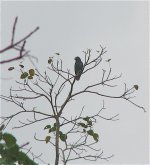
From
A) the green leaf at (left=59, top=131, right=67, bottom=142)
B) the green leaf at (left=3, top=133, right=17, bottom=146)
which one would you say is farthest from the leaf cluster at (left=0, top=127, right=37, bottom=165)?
the green leaf at (left=59, top=131, right=67, bottom=142)

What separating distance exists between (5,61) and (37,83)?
427 centimetres

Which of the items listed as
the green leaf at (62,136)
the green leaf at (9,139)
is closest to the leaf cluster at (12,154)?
the green leaf at (9,139)

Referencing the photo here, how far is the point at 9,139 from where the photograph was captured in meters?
2.01

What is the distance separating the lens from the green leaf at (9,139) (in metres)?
1.98

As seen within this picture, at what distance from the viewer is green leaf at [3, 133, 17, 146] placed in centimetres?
198

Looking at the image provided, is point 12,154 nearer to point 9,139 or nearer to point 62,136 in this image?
point 9,139

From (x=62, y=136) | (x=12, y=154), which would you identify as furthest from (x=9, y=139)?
(x=62, y=136)

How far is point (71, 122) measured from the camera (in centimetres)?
484

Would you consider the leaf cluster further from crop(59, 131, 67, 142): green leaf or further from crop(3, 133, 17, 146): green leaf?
crop(59, 131, 67, 142): green leaf

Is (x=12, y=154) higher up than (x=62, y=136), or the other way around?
(x=62, y=136)

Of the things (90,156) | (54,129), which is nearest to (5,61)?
(54,129)

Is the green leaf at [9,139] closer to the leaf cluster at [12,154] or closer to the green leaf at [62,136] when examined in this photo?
the leaf cluster at [12,154]

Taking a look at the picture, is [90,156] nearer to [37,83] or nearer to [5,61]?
[37,83]

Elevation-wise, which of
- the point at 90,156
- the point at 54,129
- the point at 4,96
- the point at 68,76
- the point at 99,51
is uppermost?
the point at 99,51
